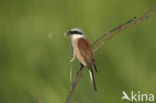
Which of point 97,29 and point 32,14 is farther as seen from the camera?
point 32,14

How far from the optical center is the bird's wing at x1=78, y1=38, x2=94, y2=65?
2059 mm

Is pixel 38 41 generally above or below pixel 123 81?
above

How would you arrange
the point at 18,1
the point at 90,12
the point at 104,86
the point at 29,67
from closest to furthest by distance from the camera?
the point at 104,86 → the point at 29,67 → the point at 90,12 → the point at 18,1

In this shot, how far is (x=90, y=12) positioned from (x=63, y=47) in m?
0.62

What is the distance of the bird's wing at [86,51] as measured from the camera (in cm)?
206

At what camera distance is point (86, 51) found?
2.11 meters

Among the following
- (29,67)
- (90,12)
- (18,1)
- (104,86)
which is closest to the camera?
(104,86)

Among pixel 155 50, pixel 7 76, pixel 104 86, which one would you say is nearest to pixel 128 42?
pixel 155 50

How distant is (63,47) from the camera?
3266 millimetres

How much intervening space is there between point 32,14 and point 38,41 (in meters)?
0.44

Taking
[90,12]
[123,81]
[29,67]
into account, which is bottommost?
[123,81]

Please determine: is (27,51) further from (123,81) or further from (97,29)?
(123,81)

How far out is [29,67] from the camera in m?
3.34

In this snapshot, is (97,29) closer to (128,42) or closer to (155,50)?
(128,42)
